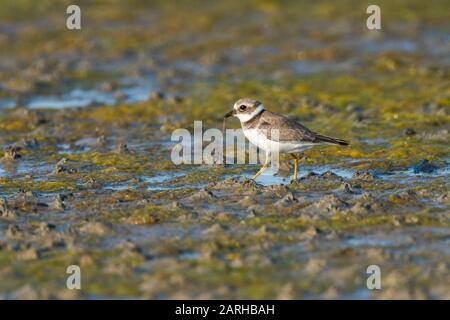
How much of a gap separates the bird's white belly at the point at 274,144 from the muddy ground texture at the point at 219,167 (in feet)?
1.79

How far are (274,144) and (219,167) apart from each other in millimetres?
1556

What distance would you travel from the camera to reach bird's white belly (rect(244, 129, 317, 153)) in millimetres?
12586

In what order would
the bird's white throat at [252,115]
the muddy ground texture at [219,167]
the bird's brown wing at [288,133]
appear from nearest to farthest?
the muddy ground texture at [219,167] < the bird's brown wing at [288,133] < the bird's white throat at [252,115]

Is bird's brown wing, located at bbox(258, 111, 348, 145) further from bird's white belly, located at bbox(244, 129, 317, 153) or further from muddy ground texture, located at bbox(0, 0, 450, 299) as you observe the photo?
muddy ground texture, located at bbox(0, 0, 450, 299)

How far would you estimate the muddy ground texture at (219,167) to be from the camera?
9.42 meters

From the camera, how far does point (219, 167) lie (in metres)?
13.9

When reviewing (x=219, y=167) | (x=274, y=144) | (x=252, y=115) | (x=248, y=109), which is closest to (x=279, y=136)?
(x=274, y=144)

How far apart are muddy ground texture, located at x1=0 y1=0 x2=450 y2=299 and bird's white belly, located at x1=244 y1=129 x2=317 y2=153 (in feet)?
1.79

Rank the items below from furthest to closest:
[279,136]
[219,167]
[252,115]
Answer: [219,167], [252,115], [279,136]

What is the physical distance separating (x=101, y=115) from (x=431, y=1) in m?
13.3

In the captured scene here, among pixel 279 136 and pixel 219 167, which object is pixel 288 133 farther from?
pixel 219 167

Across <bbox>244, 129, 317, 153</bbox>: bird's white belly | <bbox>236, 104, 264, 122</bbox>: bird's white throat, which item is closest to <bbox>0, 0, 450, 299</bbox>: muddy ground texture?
<bbox>244, 129, 317, 153</bbox>: bird's white belly

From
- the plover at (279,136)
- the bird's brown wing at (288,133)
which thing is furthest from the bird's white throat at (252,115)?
the bird's brown wing at (288,133)

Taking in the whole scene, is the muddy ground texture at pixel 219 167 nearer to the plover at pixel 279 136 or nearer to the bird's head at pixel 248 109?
the plover at pixel 279 136
